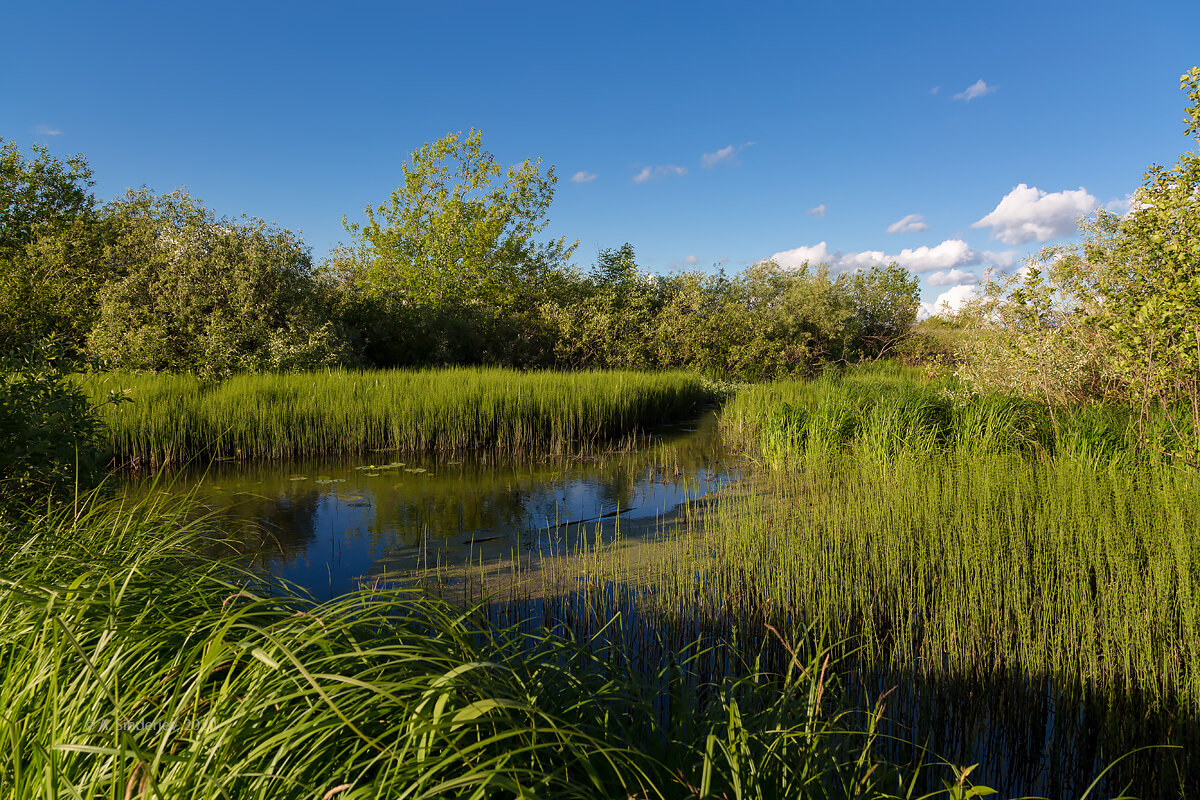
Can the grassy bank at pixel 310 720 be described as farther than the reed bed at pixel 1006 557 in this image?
No

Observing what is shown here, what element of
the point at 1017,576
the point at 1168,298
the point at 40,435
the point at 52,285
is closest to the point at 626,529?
the point at 1017,576

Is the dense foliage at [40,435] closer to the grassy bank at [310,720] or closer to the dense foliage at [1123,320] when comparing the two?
the grassy bank at [310,720]

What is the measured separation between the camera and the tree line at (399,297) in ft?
43.6

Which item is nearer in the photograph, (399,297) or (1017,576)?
(1017,576)

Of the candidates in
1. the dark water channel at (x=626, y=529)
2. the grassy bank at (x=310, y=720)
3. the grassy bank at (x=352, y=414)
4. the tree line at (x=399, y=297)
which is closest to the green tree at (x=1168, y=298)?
the dark water channel at (x=626, y=529)

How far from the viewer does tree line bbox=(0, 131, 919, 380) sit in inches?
523

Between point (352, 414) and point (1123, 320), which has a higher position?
point (1123, 320)

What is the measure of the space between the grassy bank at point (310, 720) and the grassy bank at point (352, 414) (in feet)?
24.0

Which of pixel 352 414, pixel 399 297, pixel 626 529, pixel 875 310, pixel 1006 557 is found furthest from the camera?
pixel 875 310

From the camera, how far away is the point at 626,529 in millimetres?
5879

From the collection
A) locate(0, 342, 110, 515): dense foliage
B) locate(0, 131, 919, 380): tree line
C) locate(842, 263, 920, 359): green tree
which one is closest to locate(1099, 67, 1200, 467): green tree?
locate(0, 342, 110, 515): dense foliage

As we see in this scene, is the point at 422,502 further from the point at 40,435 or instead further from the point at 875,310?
the point at 875,310

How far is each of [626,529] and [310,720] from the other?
14.6ft

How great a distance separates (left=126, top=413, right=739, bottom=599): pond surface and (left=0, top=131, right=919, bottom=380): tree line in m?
6.17
